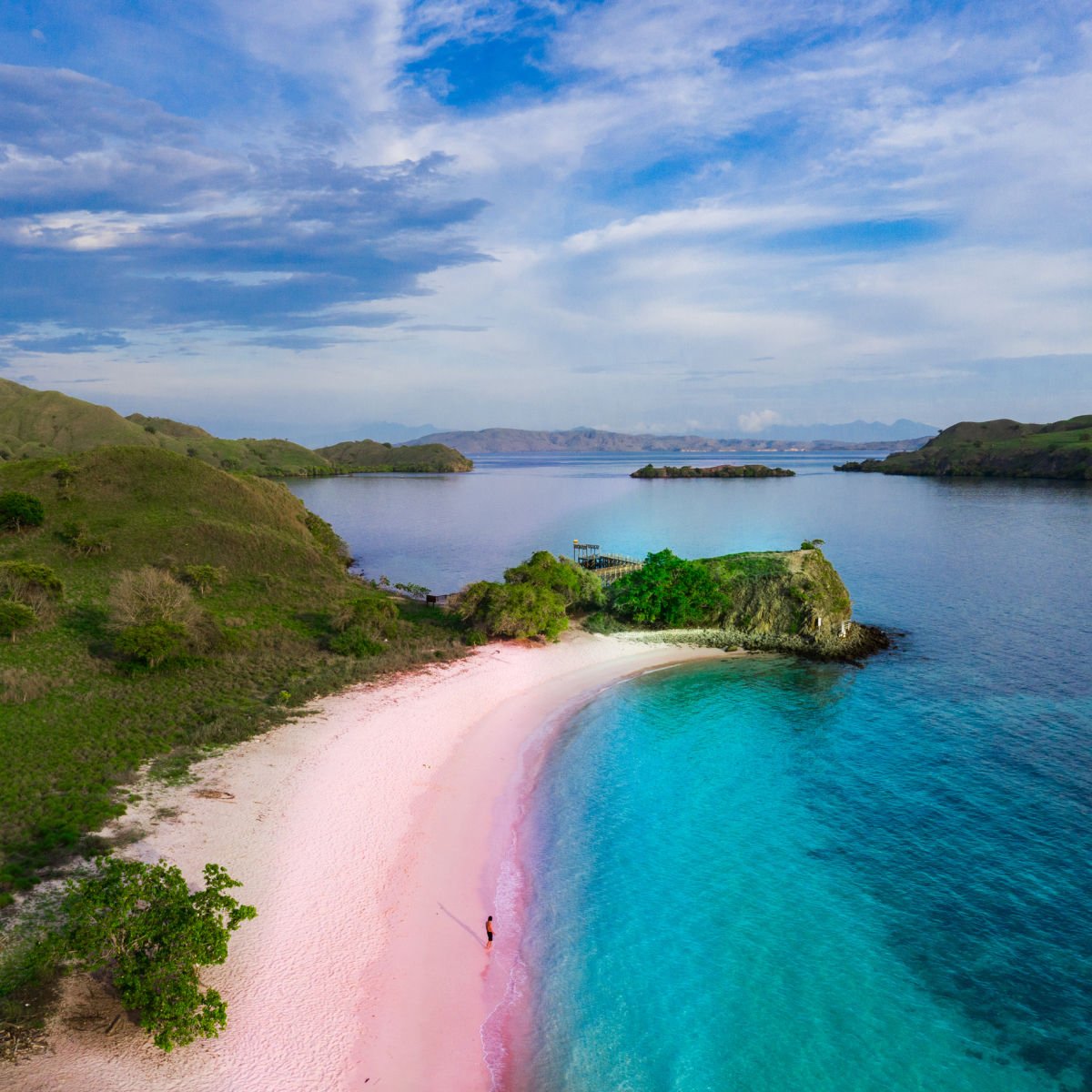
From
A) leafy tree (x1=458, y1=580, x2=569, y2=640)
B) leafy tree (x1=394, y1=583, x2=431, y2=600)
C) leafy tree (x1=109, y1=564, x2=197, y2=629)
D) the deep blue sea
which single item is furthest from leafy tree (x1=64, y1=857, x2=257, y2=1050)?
leafy tree (x1=394, y1=583, x2=431, y2=600)

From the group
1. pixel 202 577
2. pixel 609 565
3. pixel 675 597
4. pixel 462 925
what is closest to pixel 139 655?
pixel 202 577

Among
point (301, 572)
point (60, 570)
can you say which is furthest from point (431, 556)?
point (60, 570)

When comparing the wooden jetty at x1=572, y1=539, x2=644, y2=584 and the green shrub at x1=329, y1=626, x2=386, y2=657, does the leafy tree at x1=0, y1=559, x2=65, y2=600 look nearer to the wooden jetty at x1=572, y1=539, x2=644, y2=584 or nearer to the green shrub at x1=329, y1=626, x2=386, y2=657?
the green shrub at x1=329, y1=626, x2=386, y2=657

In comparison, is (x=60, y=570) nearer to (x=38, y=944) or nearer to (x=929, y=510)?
(x=38, y=944)

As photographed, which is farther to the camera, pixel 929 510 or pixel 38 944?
pixel 929 510

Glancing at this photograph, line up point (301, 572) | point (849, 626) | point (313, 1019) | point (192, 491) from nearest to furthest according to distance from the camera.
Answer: point (313, 1019)
point (849, 626)
point (301, 572)
point (192, 491)

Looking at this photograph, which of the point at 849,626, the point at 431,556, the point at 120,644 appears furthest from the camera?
the point at 431,556
